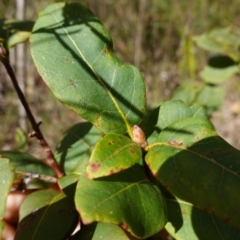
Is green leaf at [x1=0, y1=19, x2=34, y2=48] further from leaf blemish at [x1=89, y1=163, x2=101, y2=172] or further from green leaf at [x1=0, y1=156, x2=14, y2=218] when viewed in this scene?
leaf blemish at [x1=89, y1=163, x2=101, y2=172]

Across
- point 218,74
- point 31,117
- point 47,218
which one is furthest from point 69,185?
point 218,74

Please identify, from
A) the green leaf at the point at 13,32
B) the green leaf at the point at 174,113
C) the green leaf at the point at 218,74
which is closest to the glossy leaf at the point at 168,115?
the green leaf at the point at 174,113

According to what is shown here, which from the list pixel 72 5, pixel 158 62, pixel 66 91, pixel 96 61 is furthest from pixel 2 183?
pixel 158 62

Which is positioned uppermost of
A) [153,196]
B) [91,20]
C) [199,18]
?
[91,20]

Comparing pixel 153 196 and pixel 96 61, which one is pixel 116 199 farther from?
pixel 96 61

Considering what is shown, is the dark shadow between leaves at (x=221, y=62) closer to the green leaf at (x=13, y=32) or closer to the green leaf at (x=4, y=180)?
the green leaf at (x=13, y=32)

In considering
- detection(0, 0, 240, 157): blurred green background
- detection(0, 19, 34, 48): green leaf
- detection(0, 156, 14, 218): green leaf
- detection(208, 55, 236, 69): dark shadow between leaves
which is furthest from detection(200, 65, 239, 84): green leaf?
detection(0, 0, 240, 157): blurred green background
